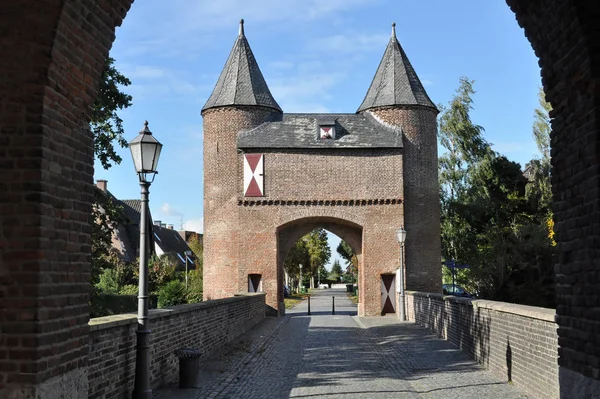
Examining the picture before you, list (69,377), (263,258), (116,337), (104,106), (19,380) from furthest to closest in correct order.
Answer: (263,258), (104,106), (116,337), (69,377), (19,380)

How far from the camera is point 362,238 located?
107 feet

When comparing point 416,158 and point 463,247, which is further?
point 463,247

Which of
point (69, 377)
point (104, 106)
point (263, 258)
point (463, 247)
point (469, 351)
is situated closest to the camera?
point (69, 377)

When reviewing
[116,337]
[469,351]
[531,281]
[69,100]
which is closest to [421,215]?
[531,281]

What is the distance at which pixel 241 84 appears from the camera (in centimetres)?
3425

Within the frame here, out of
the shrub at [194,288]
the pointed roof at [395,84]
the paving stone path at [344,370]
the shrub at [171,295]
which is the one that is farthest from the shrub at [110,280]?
the paving stone path at [344,370]

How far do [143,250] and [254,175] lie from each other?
23.5m

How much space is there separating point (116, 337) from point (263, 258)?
2403cm

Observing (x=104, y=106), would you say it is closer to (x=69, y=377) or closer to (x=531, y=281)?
(x=69, y=377)

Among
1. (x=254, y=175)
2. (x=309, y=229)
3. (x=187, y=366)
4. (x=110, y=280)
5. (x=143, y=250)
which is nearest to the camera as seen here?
(x=143, y=250)

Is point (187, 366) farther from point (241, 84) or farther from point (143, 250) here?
Answer: point (241, 84)

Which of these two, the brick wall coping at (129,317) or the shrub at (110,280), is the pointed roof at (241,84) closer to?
the shrub at (110,280)

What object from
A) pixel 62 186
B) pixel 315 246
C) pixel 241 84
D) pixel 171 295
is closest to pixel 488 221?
pixel 241 84

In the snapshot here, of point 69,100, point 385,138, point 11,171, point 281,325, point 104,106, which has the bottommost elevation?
point 281,325
